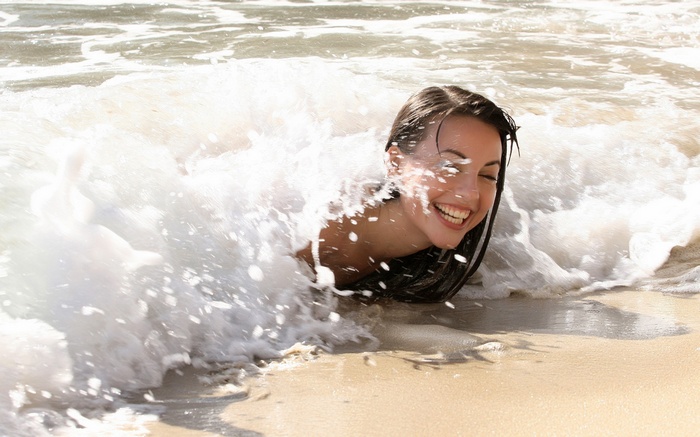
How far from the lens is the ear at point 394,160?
299 centimetres

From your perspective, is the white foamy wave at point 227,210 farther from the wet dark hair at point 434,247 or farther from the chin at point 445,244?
the chin at point 445,244

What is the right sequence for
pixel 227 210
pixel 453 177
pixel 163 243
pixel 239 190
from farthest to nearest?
→ pixel 239 190 → pixel 227 210 → pixel 453 177 → pixel 163 243

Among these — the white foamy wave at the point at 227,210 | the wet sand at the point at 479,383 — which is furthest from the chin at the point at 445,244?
the white foamy wave at the point at 227,210

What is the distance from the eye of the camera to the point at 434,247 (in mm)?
3164

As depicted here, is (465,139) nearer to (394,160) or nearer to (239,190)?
(394,160)

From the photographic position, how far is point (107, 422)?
1.94 meters

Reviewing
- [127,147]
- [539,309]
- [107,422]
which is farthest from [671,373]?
[127,147]

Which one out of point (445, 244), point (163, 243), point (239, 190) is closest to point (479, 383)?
point (445, 244)

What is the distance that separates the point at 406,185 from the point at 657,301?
40.2 inches

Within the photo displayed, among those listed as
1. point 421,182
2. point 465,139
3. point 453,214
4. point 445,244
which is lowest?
point 445,244

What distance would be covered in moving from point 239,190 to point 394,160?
605 millimetres

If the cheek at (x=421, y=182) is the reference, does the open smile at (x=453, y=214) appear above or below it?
below

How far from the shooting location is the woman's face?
Result: 2.83 meters

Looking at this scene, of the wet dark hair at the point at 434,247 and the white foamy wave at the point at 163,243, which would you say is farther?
the wet dark hair at the point at 434,247
